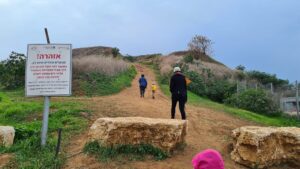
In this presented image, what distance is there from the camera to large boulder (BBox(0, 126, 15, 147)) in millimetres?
9359

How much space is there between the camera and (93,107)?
1447cm

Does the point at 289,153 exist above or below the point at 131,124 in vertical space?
below

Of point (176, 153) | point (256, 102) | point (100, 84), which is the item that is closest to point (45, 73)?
point (176, 153)

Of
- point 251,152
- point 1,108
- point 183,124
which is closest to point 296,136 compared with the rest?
point 251,152

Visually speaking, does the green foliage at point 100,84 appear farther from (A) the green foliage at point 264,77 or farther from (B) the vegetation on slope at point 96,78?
(A) the green foliage at point 264,77

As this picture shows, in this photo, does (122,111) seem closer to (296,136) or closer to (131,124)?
(131,124)

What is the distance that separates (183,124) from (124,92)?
49.4 ft

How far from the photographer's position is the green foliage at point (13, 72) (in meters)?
25.1

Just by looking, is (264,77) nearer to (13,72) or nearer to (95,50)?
(95,50)

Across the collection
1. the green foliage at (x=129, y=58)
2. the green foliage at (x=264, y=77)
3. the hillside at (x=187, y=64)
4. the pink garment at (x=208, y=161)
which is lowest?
the pink garment at (x=208, y=161)

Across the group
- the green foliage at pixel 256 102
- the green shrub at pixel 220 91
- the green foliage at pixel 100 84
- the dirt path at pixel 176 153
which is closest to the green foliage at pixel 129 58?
the green shrub at pixel 220 91

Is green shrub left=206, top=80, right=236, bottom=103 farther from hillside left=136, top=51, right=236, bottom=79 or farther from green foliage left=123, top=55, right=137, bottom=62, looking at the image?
green foliage left=123, top=55, right=137, bottom=62

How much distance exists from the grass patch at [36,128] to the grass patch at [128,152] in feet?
2.53

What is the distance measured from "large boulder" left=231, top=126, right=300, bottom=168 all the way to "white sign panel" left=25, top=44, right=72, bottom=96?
4.10m
